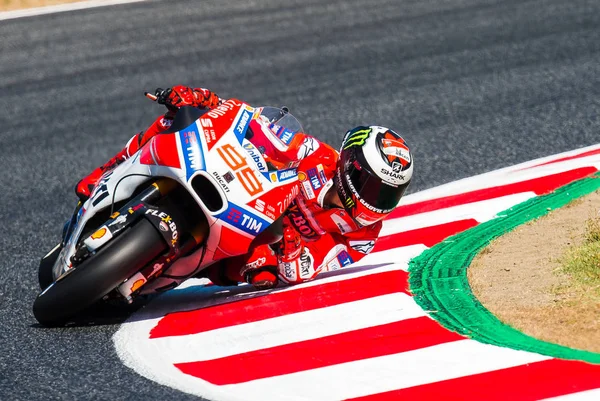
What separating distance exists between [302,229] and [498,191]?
7.77 ft

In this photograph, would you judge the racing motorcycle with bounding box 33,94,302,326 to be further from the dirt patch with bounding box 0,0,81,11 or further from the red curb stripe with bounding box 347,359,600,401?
the dirt patch with bounding box 0,0,81,11

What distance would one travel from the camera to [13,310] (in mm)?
6660

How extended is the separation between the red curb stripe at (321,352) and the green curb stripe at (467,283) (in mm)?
173

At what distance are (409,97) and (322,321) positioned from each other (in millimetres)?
5884

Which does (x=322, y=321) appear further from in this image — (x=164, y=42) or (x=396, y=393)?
(x=164, y=42)

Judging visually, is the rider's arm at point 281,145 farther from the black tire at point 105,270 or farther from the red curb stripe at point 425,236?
the red curb stripe at point 425,236

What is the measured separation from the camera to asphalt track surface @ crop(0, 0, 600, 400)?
31.7ft

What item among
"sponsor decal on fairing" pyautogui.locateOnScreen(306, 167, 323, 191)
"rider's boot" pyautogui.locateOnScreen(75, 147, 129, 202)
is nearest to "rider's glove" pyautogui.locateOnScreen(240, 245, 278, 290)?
"sponsor decal on fairing" pyautogui.locateOnScreen(306, 167, 323, 191)

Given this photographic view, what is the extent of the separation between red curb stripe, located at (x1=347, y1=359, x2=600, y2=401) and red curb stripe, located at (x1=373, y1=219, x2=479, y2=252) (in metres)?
2.40

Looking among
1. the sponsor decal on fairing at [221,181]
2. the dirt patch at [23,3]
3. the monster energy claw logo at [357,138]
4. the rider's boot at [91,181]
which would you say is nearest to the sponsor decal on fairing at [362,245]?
the monster energy claw logo at [357,138]

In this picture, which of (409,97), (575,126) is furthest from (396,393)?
(409,97)

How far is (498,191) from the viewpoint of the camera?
8594 mm

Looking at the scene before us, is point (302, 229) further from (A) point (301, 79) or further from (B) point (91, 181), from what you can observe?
(A) point (301, 79)

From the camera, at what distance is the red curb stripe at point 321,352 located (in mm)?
5449
